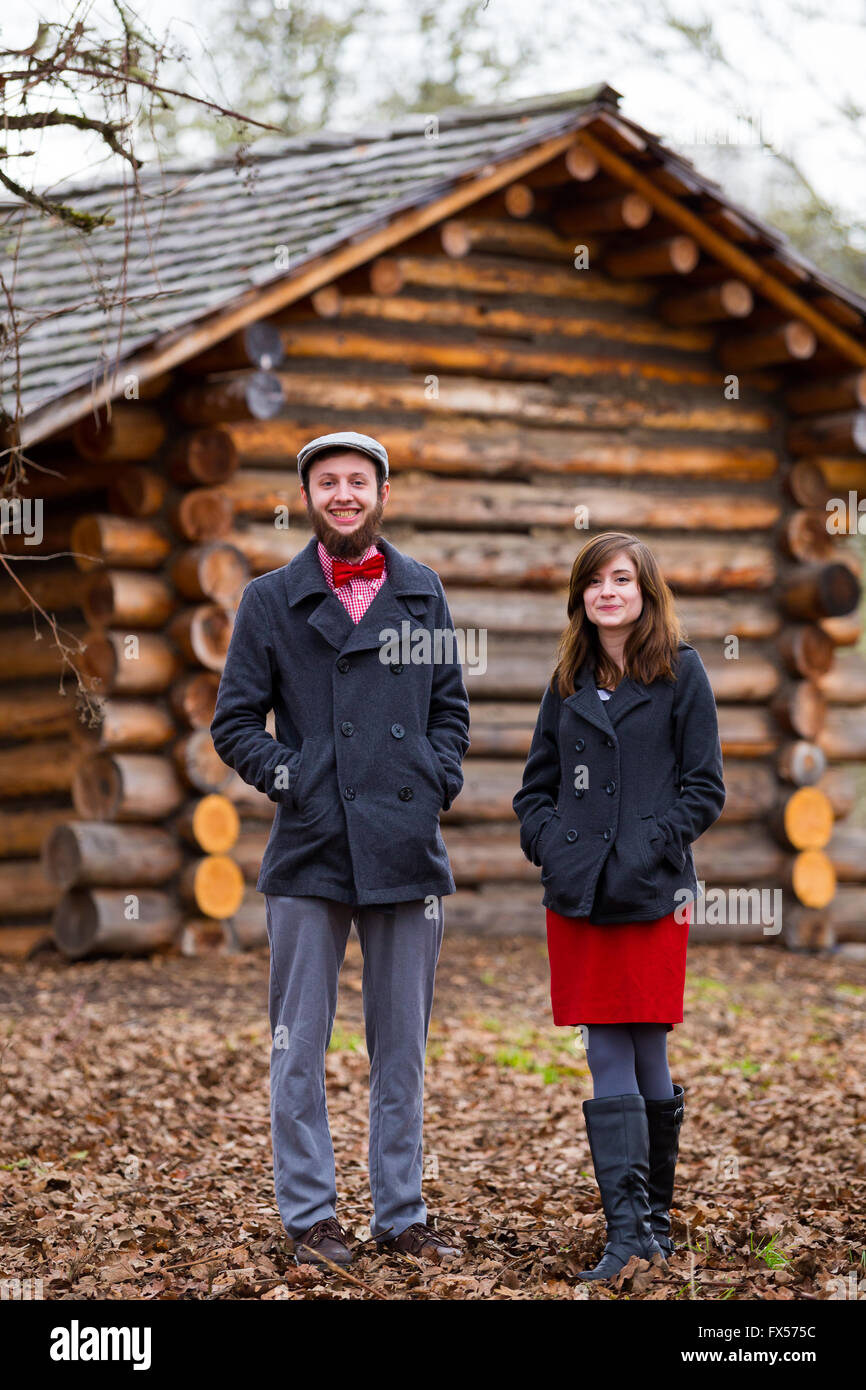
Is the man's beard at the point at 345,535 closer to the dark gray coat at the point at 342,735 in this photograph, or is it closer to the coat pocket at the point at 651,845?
Answer: the dark gray coat at the point at 342,735

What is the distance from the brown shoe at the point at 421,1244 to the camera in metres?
4.52

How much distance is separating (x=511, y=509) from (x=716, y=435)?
5.78 feet

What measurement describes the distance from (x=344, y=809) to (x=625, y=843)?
763mm

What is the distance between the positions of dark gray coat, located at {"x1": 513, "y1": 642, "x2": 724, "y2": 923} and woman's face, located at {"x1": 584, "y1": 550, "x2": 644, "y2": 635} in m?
0.17

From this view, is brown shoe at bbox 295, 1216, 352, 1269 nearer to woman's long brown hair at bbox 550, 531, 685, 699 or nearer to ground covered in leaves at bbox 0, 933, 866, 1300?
ground covered in leaves at bbox 0, 933, 866, 1300

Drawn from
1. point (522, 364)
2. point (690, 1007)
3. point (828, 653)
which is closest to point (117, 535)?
point (522, 364)

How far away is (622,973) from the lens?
179 inches

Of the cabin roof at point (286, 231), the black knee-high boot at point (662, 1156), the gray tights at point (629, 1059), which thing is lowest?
the black knee-high boot at point (662, 1156)

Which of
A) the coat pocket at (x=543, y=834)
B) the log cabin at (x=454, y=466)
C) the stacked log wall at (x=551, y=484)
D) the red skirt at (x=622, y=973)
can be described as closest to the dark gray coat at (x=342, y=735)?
the coat pocket at (x=543, y=834)

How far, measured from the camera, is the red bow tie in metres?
4.80

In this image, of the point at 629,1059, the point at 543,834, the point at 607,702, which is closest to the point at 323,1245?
the point at 629,1059

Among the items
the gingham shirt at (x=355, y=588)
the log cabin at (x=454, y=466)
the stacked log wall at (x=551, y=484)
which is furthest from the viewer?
the stacked log wall at (x=551, y=484)

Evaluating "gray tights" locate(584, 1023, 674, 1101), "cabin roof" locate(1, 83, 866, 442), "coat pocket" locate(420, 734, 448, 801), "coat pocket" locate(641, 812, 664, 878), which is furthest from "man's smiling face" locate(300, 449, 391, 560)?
"cabin roof" locate(1, 83, 866, 442)

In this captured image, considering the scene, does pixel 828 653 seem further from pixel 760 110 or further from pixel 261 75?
pixel 261 75
